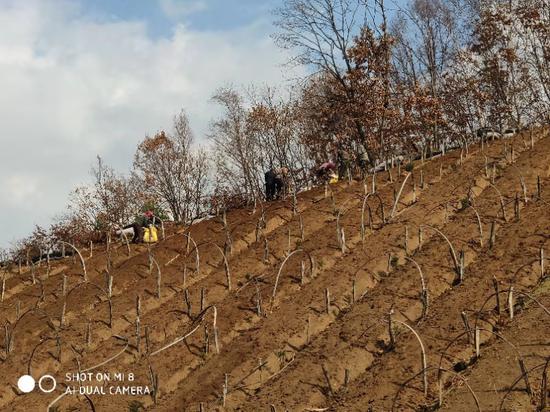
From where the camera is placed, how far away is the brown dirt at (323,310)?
27.2ft

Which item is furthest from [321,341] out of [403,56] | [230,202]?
[403,56]

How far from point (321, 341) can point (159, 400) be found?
2582 mm

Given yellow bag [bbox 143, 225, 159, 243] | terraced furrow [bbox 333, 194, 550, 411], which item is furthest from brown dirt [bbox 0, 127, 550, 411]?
yellow bag [bbox 143, 225, 159, 243]

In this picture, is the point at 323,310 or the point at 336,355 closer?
the point at 336,355

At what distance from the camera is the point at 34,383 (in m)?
10.3

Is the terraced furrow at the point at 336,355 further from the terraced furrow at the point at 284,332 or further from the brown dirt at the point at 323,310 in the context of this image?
the terraced furrow at the point at 284,332

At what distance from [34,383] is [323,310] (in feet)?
16.1

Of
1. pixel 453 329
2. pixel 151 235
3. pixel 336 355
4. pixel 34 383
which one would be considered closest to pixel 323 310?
pixel 336 355

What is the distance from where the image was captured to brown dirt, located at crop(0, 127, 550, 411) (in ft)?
27.2

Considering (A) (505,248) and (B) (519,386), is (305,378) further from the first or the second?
(A) (505,248)

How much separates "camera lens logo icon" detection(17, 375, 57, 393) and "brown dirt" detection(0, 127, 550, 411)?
0.39ft

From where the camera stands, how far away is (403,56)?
33062 mm

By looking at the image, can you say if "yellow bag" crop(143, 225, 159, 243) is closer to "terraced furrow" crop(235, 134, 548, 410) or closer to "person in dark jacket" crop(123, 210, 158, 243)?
"person in dark jacket" crop(123, 210, 158, 243)

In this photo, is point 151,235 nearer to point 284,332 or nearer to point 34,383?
point 34,383
